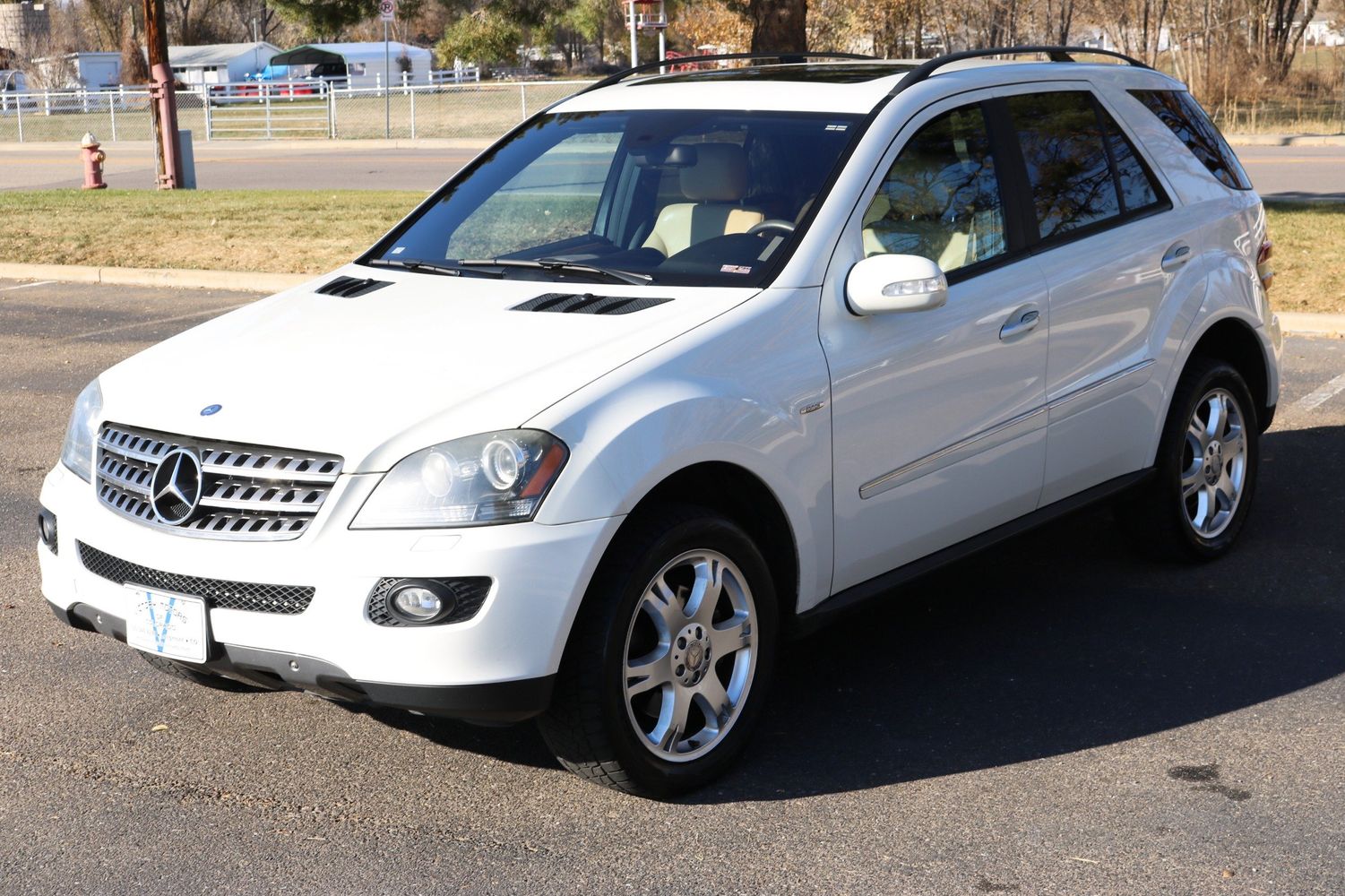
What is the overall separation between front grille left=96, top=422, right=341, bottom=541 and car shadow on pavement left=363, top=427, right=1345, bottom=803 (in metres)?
1.02

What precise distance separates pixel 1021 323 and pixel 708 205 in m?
1.02

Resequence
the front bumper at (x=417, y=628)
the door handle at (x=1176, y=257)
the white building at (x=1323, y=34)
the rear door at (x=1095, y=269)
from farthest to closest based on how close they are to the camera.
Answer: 1. the white building at (x=1323, y=34)
2. the door handle at (x=1176, y=257)
3. the rear door at (x=1095, y=269)
4. the front bumper at (x=417, y=628)

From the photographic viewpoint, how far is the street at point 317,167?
68.6 feet

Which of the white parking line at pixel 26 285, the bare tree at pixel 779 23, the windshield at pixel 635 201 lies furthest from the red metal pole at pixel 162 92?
the windshield at pixel 635 201

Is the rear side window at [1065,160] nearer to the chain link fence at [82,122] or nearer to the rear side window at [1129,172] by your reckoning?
the rear side window at [1129,172]

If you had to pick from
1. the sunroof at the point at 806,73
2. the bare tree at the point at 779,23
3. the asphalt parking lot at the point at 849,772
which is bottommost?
Answer: the asphalt parking lot at the point at 849,772

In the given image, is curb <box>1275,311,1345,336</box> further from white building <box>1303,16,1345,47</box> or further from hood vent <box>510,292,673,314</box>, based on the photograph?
white building <box>1303,16,1345,47</box>

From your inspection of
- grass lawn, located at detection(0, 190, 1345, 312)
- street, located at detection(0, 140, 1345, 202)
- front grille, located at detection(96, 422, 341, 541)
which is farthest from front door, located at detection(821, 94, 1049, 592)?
street, located at detection(0, 140, 1345, 202)

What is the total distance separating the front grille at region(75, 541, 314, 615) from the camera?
3.66 m

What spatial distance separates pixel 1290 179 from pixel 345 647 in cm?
1898

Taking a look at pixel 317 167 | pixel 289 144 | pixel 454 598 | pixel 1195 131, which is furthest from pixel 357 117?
pixel 454 598

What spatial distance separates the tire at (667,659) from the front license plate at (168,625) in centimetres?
85

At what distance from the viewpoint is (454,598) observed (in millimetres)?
3562

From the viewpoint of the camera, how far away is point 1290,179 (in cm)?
2008
